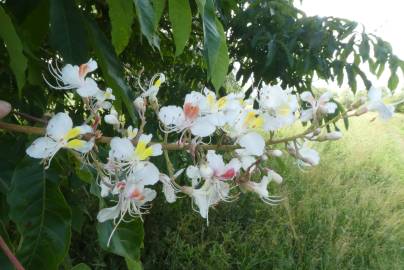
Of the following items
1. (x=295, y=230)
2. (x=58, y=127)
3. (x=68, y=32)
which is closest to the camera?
(x=58, y=127)

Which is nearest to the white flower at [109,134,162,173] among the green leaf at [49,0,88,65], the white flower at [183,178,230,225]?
the white flower at [183,178,230,225]

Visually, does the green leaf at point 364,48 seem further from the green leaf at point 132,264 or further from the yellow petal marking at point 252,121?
the green leaf at point 132,264

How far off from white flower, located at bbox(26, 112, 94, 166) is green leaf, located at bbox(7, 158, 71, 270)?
0.08m

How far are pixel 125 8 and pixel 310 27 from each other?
3.52 ft

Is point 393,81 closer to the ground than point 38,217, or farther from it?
closer to the ground

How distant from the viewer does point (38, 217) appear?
0.60 meters

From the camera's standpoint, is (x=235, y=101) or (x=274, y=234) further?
(x=274, y=234)

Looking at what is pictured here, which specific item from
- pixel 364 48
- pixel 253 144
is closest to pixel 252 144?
pixel 253 144

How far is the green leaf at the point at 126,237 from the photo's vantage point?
2.09 feet

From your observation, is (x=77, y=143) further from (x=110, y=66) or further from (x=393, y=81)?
(x=393, y=81)

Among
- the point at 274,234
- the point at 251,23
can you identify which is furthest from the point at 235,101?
the point at 274,234

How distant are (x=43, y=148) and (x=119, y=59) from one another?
57 centimetres

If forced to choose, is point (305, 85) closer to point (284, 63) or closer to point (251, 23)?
point (284, 63)

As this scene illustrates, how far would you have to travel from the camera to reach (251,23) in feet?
5.61
